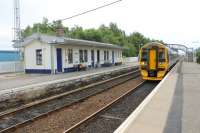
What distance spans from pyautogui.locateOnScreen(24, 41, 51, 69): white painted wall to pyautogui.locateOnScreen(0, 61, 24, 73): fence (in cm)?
277

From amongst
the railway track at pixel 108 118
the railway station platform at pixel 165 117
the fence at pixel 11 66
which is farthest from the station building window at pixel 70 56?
the railway station platform at pixel 165 117

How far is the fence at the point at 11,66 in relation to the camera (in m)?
26.1

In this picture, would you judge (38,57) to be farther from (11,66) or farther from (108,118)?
(108,118)

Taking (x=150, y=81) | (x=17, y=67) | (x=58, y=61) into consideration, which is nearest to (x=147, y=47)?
(x=150, y=81)

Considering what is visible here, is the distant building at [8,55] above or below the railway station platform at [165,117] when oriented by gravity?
above

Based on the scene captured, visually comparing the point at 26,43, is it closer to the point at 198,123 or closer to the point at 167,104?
the point at 167,104

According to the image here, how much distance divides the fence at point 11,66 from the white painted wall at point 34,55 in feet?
9.10

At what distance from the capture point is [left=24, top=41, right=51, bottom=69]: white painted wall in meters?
22.8

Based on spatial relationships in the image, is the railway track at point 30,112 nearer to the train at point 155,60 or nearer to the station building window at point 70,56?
the train at point 155,60

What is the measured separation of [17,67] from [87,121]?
2147 cm

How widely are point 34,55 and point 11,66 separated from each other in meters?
4.24

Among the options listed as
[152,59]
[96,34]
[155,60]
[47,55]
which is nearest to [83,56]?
[47,55]

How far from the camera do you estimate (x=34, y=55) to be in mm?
24188

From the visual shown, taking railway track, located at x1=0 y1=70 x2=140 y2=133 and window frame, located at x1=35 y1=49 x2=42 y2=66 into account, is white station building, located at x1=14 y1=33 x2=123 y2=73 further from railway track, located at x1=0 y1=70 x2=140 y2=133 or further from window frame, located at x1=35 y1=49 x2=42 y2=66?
railway track, located at x1=0 y1=70 x2=140 y2=133
